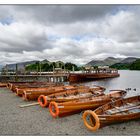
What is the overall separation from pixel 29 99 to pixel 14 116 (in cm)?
470

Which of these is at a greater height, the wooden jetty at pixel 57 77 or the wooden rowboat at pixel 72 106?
the wooden jetty at pixel 57 77

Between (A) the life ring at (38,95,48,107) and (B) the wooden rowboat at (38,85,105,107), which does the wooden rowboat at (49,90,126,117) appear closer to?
(B) the wooden rowboat at (38,85,105,107)

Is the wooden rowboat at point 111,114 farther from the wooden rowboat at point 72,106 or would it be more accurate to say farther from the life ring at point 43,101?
the life ring at point 43,101

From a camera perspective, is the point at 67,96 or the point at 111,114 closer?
the point at 111,114

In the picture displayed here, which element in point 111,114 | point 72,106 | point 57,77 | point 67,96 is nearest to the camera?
point 111,114

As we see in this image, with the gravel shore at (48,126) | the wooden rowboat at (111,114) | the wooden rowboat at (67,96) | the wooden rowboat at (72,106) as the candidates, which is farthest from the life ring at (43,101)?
the wooden rowboat at (111,114)

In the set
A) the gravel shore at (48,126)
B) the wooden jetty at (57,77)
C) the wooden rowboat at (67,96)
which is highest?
the wooden jetty at (57,77)

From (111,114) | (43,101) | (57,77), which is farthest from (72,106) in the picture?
(57,77)

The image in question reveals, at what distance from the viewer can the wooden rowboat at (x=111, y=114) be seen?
782 centimetres

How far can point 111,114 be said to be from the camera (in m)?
8.83

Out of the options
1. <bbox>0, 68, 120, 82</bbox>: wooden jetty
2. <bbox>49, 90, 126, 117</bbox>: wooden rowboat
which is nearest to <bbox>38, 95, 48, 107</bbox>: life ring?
<bbox>49, 90, 126, 117</bbox>: wooden rowboat

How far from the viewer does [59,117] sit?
10.1 metres

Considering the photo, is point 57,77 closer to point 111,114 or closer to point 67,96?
point 67,96
